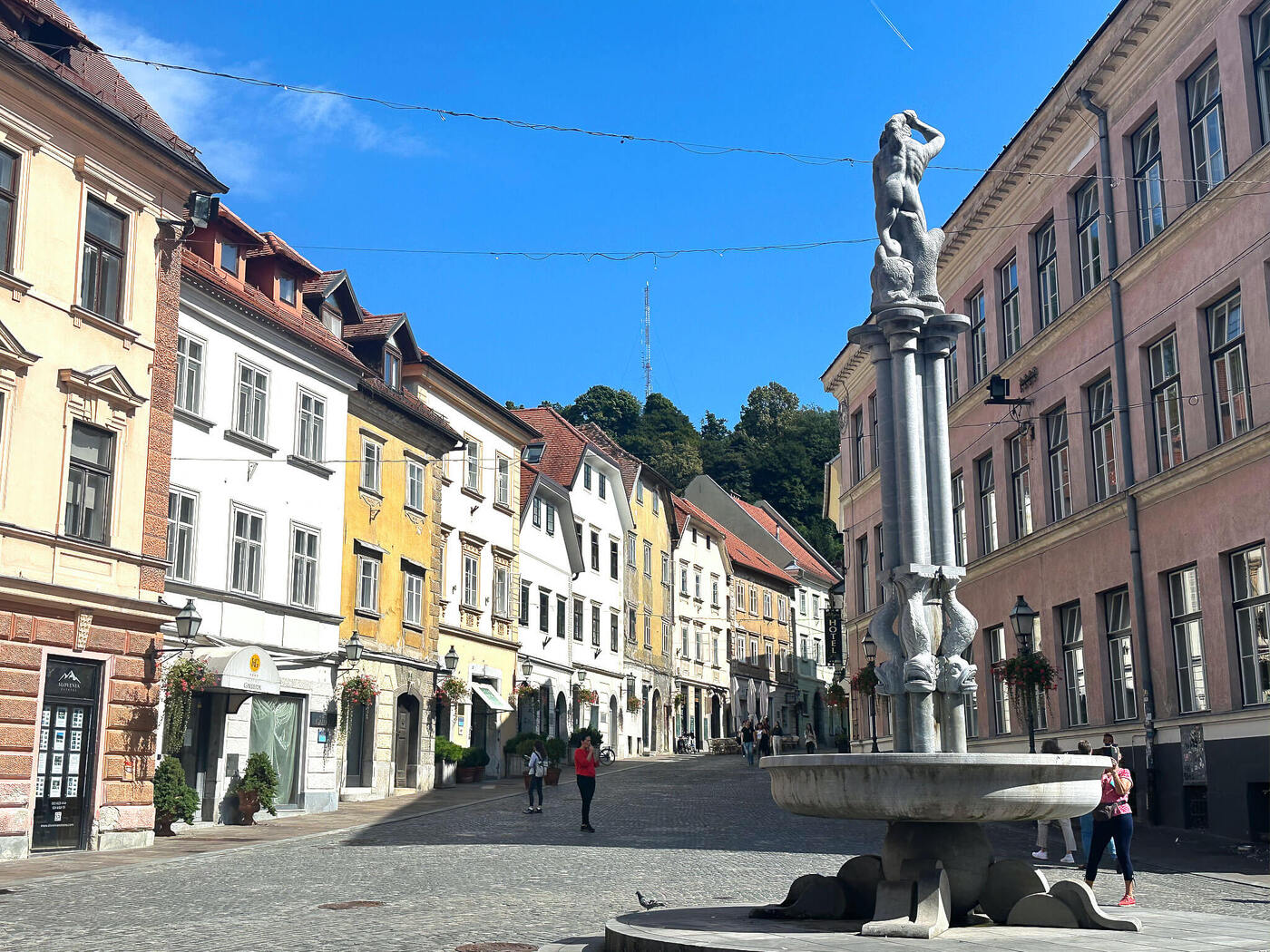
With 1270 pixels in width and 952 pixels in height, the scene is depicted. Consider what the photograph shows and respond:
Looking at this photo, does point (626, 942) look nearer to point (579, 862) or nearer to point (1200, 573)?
point (579, 862)

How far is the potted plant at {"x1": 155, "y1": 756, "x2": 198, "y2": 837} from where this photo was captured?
2289 centimetres

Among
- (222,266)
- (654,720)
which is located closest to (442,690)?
(222,266)

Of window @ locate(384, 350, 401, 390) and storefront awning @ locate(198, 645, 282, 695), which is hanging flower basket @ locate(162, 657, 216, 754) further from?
window @ locate(384, 350, 401, 390)

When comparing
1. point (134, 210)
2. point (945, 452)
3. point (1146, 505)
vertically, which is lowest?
point (945, 452)

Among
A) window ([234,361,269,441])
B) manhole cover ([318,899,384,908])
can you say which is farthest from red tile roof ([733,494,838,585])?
manhole cover ([318,899,384,908])

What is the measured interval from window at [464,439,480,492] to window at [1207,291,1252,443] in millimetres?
23475

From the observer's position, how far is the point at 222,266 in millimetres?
28922

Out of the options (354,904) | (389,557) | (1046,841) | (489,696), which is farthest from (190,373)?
(1046,841)

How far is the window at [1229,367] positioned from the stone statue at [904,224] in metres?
9.46

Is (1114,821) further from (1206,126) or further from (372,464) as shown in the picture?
(372,464)

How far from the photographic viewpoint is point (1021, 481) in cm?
2919

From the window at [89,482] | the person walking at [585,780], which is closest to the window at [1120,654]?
the person walking at [585,780]

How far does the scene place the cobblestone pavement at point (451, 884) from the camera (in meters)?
11.7

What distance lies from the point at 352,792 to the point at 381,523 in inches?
261
